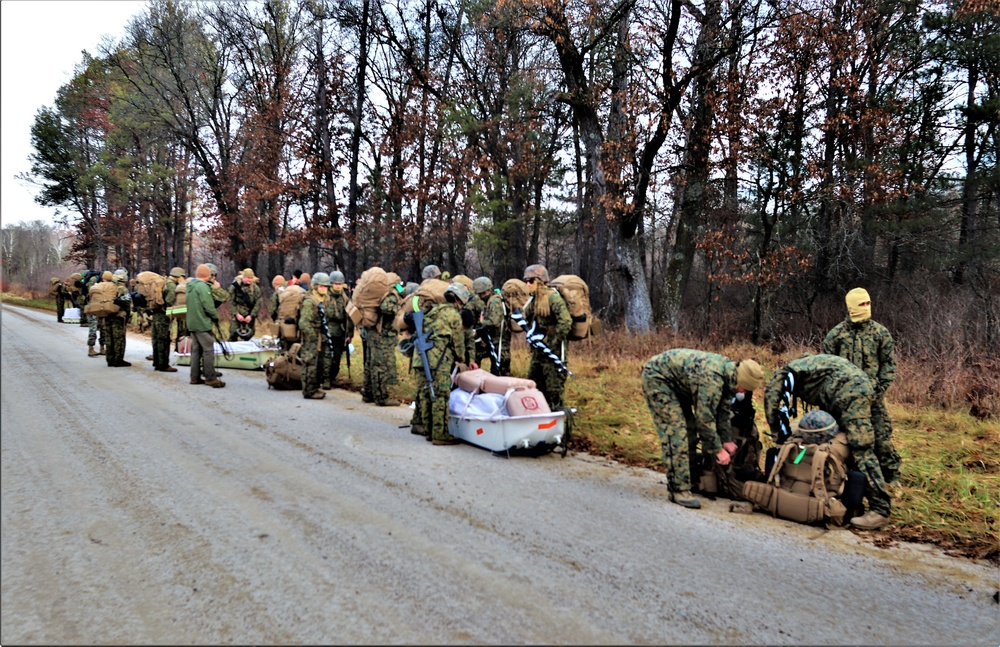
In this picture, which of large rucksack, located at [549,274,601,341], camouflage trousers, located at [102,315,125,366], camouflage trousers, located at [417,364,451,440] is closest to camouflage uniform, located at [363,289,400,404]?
camouflage trousers, located at [417,364,451,440]

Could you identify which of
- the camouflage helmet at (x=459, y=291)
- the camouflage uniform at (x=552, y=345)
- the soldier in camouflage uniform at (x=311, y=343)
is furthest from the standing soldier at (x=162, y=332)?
the camouflage uniform at (x=552, y=345)

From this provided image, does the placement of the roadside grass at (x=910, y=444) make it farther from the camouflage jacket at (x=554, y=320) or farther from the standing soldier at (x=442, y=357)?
the standing soldier at (x=442, y=357)

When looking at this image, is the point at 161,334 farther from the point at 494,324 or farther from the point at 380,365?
the point at 494,324

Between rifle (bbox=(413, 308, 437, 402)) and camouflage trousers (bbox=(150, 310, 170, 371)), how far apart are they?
790 cm

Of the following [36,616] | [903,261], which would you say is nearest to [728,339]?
[903,261]

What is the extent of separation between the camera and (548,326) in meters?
8.48

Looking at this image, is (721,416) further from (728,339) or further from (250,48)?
(250,48)

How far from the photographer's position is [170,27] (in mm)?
27000

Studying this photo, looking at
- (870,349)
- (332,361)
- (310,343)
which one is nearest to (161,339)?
(332,361)

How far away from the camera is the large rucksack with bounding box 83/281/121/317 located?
41.0ft

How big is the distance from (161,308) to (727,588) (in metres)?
12.8

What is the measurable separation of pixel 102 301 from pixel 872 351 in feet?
46.3

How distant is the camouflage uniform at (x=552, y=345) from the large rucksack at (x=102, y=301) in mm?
9781

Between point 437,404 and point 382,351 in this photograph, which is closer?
point 437,404
